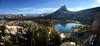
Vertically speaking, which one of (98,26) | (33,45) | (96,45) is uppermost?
(98,26)

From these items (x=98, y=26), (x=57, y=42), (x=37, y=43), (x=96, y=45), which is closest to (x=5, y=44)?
(x=37, y=43)

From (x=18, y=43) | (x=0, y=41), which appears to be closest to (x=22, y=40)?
(x=18, y=43)

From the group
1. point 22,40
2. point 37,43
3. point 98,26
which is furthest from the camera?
point 22,40

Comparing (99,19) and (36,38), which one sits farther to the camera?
(36,38)

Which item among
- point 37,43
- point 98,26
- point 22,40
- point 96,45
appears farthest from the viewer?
point 22,40

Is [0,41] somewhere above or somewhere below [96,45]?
below

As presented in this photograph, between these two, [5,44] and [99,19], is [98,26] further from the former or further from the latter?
[5,44]

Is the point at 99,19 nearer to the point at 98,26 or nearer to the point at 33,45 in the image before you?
the point at 98,26

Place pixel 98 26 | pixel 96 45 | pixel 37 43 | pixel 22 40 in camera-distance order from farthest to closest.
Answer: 1. pixel 22 40
2. pixel 37 43
3. pixel 96 45
4. pixel 98 26

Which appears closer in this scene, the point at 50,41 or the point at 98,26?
the point at 98,26
